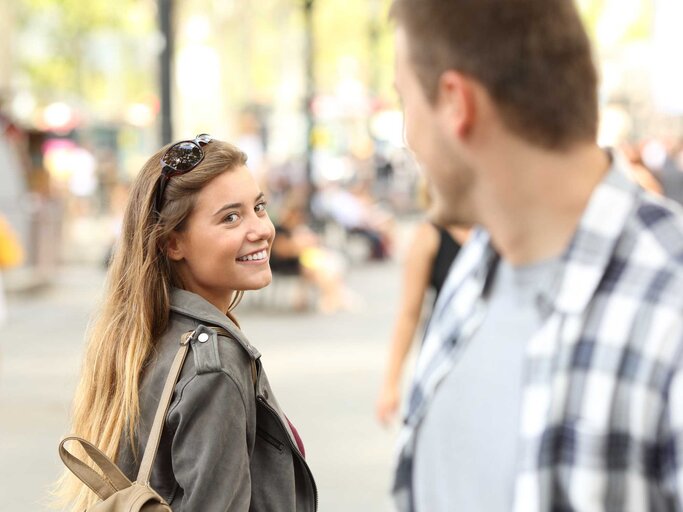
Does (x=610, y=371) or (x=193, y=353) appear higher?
(x=610, y=371)

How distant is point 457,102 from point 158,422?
1.02m

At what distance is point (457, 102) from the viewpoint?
5.80 ft

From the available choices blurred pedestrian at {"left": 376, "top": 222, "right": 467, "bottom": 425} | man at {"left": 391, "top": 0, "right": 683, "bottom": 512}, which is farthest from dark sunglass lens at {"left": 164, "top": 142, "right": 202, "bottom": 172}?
blurred pedestrian at {"left": 376, "top": 222, "right": 467, "bottom": 425}

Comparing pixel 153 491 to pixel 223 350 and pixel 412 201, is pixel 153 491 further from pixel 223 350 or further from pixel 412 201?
pixel 412 201

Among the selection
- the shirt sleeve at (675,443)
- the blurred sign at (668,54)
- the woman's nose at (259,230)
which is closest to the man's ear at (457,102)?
the shirt sleeve at (675,443)

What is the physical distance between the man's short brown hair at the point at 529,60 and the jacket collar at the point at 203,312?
3.29 ft

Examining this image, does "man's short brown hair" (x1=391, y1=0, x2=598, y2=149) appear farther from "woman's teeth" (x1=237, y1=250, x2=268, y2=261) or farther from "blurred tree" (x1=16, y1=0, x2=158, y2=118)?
"blurred tree" (x1=16, y1=0, x2=158, y2=118)

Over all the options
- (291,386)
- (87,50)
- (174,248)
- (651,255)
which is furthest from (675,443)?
(87,50)

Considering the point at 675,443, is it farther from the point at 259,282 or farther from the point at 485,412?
the point at 259,282

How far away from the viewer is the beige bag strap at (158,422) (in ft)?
7.99

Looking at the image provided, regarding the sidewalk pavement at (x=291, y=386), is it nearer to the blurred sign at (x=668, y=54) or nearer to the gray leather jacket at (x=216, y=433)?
the gray leather jacket at (x=216, y=433)

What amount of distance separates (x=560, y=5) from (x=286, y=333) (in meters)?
11.9

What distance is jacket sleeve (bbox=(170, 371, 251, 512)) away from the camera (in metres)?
2.43

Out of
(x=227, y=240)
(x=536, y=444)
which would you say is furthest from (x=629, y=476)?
(x=227, y=240)
